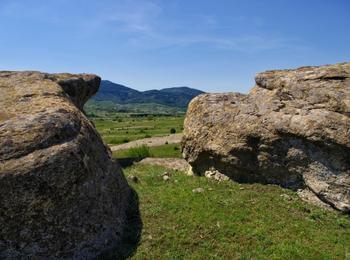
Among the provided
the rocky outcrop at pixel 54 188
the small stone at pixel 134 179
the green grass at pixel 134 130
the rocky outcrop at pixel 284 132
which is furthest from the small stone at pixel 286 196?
the green grass at pixel 134 130

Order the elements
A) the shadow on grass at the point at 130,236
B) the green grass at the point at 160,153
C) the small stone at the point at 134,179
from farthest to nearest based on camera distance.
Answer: the green grass at the point at 160,153 → the small stone at the point at 134,179 → the shadow on grass at the point at 130,236

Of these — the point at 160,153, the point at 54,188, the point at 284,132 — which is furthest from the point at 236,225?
the point at 160,153

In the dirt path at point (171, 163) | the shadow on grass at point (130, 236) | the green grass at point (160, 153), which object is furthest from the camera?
the green grass at point (160, 153)

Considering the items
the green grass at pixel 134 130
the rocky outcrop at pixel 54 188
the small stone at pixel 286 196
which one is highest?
the rocky outcrop at pixel 54 188

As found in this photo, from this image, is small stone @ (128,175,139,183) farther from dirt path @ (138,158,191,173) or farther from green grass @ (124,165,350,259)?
dirt path @ (138,158,191,173)

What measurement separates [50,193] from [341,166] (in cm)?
1350

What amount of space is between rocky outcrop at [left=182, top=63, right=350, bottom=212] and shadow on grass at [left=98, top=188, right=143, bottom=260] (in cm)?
708

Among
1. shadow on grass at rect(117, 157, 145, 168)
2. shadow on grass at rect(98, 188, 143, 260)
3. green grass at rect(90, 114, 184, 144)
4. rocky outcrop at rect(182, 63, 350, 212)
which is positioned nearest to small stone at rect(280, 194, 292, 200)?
rocky outcrop at rect(182, 63, 350, 212)

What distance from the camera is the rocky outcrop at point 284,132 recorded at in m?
21.5

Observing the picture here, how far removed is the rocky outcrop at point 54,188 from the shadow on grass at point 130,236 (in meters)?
0.32

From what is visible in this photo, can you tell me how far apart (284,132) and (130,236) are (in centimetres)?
991

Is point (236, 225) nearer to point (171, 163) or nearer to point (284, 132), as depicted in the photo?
point (284, 132)

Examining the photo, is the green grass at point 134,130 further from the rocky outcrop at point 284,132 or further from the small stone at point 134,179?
the rocky outcrop at point 284,132

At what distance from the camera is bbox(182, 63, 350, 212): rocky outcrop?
70.4ft
